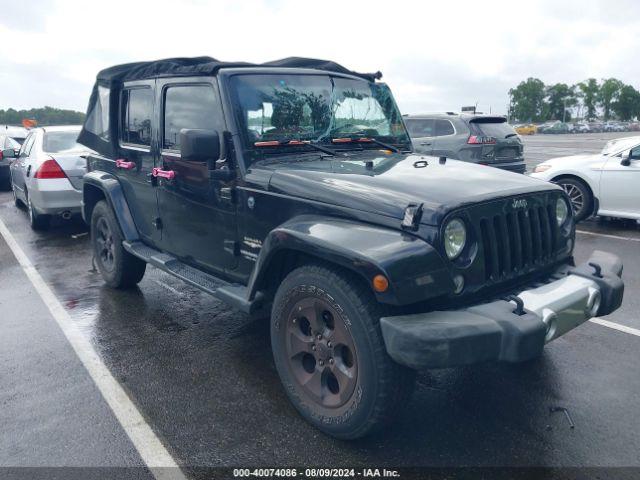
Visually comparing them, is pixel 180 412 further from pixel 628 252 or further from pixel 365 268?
pixel 628 252

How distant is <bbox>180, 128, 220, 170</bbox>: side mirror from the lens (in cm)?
351

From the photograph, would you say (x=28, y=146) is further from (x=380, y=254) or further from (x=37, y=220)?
(x=380, y=254)

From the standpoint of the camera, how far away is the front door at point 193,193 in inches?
154

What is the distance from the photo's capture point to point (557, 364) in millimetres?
3980

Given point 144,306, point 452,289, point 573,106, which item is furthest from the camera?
point 573,106

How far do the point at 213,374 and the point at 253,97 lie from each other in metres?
1.97

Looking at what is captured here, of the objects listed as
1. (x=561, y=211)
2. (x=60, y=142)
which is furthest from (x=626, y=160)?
(x=60, y=142)

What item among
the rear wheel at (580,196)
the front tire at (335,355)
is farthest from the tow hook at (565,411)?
the rear wheel at (580,196)

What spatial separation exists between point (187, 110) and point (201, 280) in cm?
131

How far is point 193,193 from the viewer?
414 centimetres

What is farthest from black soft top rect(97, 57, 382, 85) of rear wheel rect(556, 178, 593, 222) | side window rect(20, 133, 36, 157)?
rear wheel rect(556, 178, 593, 222)

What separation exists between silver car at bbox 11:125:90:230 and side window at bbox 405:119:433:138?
6507 millimetres

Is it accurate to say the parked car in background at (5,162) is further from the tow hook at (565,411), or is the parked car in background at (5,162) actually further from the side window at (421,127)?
the tow hook at (565,411)

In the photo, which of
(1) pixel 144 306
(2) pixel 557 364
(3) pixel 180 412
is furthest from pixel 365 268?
(1) pixel 144 306
